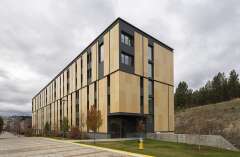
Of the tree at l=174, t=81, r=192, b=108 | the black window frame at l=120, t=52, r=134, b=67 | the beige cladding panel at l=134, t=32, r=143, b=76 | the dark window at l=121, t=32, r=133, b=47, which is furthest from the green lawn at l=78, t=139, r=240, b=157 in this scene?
the tree at l=174, t=81, r=192, b=108

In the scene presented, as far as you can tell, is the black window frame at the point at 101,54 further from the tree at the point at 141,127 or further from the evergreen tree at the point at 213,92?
the evergreen tree at the point at 213,92

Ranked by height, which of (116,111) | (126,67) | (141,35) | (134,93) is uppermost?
(141,35)

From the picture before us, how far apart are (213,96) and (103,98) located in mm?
68368

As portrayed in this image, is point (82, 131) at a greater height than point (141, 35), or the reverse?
point (141, 35)

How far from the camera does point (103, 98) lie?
4441 centimetres

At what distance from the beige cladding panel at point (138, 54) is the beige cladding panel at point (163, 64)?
187 inches

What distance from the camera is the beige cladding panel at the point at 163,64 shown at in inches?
Answer: 1967

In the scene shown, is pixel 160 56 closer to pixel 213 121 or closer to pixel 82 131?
pixel 82 131

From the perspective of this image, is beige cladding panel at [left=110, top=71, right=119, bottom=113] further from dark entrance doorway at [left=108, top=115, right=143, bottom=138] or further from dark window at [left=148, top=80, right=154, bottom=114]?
dark window at [left=148, top=80, right=154, bottom=114]

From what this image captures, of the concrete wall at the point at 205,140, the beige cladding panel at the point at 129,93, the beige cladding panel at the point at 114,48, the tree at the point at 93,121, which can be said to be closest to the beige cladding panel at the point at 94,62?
the beige cladding panel at the point at 114,48

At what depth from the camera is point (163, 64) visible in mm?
51938

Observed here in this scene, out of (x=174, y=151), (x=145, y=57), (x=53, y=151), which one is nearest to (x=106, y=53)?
(x=145, y=57)

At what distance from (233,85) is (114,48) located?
68.7 meters

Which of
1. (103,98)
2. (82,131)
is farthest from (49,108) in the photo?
(103,98)
